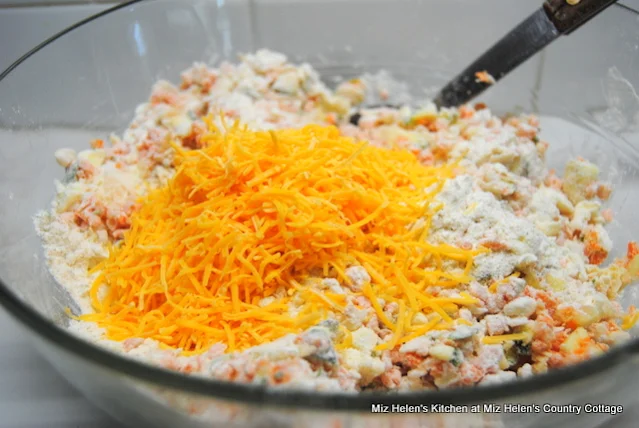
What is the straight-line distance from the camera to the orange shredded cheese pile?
1160 millimetres

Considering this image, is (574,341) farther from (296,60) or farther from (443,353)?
(296,60)

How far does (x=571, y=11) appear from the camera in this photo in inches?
59.9

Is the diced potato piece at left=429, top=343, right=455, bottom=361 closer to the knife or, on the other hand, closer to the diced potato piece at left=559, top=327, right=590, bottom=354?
the diced potato piece at left=559, top=327, right=590, bottom=354

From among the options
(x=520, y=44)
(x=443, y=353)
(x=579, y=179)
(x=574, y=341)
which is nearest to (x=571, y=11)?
(x=520, y=44)

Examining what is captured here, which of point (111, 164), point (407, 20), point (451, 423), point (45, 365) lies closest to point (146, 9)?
point (111, 164)

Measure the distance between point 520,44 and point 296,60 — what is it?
33.1 inches

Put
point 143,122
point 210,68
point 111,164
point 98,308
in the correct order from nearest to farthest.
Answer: point 98,308 < point 111,164 < point 143,122 < point 210,68

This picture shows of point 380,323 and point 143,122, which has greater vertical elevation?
point 143,122

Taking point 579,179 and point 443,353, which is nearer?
point 443,353

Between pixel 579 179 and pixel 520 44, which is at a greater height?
pixel 520 44

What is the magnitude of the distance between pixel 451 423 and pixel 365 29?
63.7 inches

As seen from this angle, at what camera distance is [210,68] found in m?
2.00

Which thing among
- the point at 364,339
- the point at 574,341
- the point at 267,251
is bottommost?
the point at 574,341

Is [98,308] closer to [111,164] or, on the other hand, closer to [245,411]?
[111,164]
